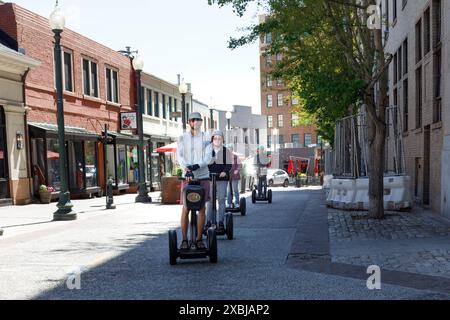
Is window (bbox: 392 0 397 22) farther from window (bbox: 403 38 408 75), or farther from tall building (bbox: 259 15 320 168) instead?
tall building (bbox: 259 15 320 168)

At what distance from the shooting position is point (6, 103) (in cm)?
1823

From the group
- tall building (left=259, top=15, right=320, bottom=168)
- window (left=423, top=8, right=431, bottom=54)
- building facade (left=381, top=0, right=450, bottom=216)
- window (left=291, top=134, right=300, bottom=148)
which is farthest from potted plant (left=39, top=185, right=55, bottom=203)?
window (left=291, top=134, right=300, bottom=148)

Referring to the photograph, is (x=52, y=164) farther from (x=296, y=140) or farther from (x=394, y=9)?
(x=296, y=140)

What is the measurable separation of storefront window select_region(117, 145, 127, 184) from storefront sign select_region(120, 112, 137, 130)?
113cm

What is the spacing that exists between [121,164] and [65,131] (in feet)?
21.2

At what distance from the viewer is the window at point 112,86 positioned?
2748cm

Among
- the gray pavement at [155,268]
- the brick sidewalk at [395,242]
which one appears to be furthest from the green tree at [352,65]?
the gray pavement at [155,268]

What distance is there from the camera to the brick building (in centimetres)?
1995

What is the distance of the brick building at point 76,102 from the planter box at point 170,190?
5168 millimetres

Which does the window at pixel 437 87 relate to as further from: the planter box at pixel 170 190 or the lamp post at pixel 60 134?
the lamp post at pixel 60 134

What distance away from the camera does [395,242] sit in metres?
8.15

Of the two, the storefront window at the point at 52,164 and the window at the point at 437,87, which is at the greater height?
the window at the point at 437,87
